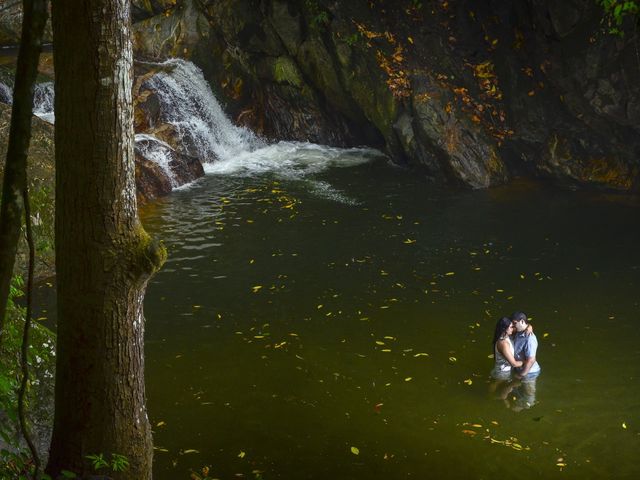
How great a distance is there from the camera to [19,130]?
12.2 feet

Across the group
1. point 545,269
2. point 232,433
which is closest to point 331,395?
point 232,433

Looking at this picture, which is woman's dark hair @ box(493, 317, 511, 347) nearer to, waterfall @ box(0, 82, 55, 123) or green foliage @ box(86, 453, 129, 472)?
green foliage @ box(86, 453, 129, 472)

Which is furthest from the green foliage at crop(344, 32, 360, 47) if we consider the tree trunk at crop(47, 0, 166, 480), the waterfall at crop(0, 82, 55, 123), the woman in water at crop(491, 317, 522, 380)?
the tree trunk at crop(47, 0, 166, 480)

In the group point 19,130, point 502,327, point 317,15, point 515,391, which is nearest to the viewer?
point 19,130

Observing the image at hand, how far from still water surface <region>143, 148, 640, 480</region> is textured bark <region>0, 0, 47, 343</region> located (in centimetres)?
428

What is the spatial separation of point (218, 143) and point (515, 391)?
11830 millimetres

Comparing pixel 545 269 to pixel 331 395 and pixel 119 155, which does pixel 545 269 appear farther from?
pixel 119 155

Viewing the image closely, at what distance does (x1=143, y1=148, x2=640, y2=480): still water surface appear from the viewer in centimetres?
800

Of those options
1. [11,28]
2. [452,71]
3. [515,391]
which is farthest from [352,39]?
[515,391]

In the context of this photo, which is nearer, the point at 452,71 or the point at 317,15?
the point at 452,71

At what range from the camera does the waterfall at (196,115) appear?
60.7 ft

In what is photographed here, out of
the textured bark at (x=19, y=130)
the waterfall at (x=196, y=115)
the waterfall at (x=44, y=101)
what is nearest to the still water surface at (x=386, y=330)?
the waterfall at (x=196, y=115)

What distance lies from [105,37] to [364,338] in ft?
20.5

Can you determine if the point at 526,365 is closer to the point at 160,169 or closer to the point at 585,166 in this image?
the point at 585,166
